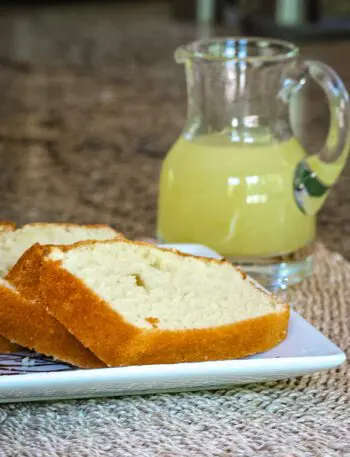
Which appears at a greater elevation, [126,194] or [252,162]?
[252,162]

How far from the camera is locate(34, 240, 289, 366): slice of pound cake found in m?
0.92

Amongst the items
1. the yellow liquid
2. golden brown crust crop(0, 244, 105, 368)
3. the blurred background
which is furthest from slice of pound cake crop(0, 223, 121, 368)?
the blurred background

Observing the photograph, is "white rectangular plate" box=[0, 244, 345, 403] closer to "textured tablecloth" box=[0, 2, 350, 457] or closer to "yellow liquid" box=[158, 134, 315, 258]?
"textured tablecloth" box=[0, 2, 350, 457]

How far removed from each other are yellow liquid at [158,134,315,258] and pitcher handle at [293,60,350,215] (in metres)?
0.02

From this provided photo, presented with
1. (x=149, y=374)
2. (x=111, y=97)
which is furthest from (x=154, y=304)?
(x=111, y=97)

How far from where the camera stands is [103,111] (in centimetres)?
270

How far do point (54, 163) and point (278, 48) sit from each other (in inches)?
33.7

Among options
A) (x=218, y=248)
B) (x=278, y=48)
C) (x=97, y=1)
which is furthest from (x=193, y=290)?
(x=97, y=1)

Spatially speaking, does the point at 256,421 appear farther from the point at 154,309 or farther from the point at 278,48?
the point at 278,48

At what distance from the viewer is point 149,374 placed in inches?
34.8

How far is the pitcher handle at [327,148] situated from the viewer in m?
1.27

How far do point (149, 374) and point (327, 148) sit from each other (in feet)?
1.64

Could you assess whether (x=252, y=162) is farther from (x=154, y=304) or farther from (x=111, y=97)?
(x=111, y=97)

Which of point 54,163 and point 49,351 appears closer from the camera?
point 49,351
